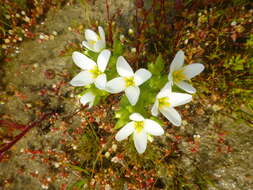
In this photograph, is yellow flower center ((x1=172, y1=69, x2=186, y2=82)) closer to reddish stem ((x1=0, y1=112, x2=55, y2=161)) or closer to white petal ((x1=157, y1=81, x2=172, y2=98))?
white petal ((x1=157, y1=81, x2=172, y2=98))

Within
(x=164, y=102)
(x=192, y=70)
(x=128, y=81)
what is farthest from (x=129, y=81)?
(x=192, y=70)

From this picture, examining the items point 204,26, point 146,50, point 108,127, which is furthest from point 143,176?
point 204,26

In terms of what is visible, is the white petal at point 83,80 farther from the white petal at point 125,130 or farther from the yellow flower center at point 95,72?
the white petal at point 125,130

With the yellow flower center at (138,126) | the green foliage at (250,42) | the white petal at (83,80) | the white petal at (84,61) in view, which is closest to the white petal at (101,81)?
the white petal at (83,80)

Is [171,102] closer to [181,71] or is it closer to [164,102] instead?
[164,102]

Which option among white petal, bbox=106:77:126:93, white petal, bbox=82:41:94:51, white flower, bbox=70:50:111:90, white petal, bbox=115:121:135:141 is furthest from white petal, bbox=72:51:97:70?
white petal, bbox=115:121:135:141

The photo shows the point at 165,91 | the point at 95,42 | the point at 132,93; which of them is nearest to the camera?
the point at 165,91

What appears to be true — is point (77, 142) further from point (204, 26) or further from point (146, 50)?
point (204, 26)
